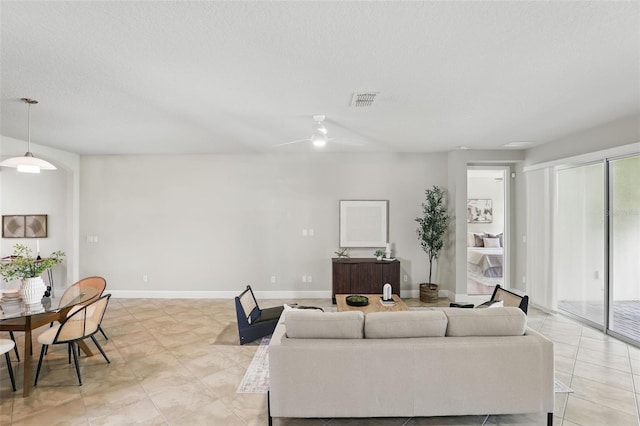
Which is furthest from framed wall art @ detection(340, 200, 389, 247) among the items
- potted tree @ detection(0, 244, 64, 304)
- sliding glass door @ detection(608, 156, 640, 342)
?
potted tree @ detection(0, 244, 64, 304)

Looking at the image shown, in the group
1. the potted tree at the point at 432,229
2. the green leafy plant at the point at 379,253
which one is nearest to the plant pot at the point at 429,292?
the potted tree at the point at 432,229

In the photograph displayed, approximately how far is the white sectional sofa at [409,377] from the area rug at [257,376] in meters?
0.71

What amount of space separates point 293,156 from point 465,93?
3703 mm

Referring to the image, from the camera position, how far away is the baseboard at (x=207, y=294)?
6.20m

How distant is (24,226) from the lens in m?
6.30

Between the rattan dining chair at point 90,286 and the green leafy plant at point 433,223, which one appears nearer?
the rattan dining chair at point 90,286

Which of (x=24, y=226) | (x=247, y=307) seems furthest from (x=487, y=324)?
(x=24, y=226)

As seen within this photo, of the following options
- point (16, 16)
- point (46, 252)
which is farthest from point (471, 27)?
point (46, 252)

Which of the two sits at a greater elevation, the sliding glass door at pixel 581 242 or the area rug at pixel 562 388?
the sliding glass door at pixel 581 242

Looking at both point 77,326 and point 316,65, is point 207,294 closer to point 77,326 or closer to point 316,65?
point 77,326

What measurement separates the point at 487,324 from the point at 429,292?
3.42 m

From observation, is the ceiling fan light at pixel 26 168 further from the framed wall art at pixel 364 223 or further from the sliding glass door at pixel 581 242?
the sliding glass door at pixel 581 242

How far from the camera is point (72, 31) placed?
202cm

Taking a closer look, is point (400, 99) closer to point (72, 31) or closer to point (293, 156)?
point (72, 31)
